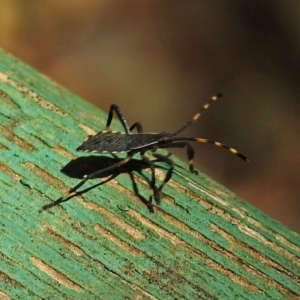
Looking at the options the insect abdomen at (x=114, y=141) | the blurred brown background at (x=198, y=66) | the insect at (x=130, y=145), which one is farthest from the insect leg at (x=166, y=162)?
the blurred brown background at (x=198, y=66)

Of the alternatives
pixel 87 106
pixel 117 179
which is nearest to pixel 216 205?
pixel 117 179

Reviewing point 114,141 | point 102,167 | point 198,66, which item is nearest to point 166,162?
point 102,167

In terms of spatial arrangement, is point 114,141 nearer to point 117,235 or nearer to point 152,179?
point 152,179

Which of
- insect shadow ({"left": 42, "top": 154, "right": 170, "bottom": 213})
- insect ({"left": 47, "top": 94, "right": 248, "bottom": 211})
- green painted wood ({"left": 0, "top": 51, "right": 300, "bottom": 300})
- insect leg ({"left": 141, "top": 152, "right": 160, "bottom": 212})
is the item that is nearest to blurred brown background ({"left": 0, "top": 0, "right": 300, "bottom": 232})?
insect ({"left": 47, "top": 94, "right": 248, "bottom": 211})

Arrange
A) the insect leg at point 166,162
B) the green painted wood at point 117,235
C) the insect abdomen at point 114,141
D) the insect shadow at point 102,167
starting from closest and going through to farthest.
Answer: the green painted wood at point 117,235, the insect shadow at point 102,167, the insect leg at point 166,162, the insect abdomen at point 114,141

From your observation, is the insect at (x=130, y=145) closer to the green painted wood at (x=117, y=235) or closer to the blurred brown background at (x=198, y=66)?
the green painted wood at (x=117, y=235)

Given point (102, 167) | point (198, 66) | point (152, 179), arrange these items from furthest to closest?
point (198, 66) < point (102, 167) < point (152, 179)
